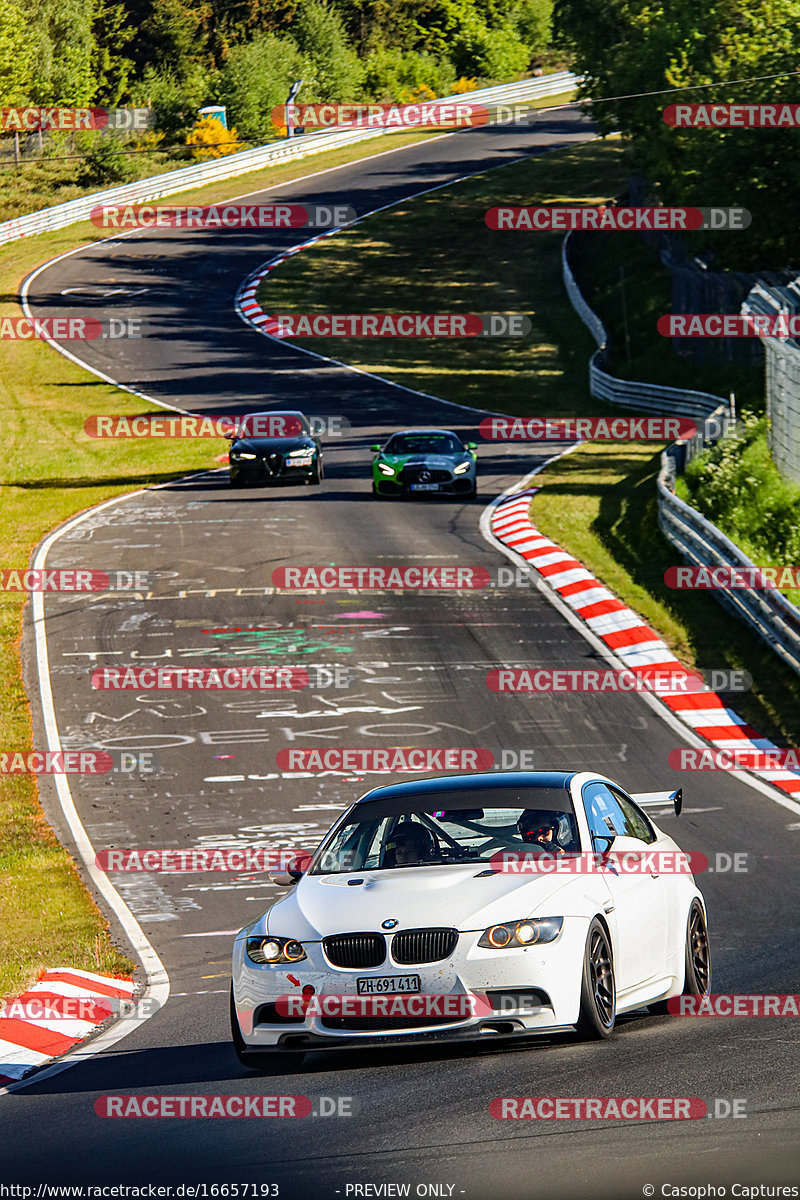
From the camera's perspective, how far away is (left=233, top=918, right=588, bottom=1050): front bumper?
7973 mm

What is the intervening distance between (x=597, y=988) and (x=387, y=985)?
44.4 inches

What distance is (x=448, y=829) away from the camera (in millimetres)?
9281

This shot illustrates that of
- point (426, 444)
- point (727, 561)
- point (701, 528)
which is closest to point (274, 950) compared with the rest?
point (727, 561)

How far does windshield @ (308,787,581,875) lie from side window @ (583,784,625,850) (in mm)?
213

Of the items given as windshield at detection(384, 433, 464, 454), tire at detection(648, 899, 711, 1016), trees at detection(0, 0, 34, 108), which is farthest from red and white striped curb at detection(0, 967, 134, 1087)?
trees at detection(0, 0, 34, 108)

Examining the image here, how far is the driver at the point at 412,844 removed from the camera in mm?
9039

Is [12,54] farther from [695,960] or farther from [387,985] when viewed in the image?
[387,985]

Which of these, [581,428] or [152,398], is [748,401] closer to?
[581,428]

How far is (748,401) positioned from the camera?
1656 inches

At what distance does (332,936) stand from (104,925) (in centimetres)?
603

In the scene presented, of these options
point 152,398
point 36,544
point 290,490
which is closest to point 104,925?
point 36,544

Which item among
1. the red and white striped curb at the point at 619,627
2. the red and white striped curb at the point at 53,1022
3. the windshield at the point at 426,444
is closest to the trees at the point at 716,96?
the windshield at the point at 426,444

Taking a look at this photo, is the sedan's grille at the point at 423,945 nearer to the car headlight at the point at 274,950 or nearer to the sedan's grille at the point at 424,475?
the car headlight at the point at 274,950

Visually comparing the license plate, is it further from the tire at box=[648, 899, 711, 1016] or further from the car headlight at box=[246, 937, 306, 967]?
the tire at box=[648, 899, 711, 1016]
